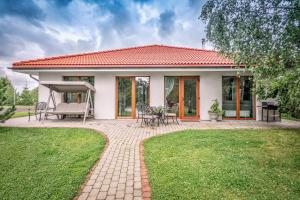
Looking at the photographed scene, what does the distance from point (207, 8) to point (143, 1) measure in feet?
28.9

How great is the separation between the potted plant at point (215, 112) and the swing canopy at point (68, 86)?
21.1ft

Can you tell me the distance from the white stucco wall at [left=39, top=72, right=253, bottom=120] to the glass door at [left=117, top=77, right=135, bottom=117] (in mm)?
286

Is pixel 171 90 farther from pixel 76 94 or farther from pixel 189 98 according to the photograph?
pixel 76 94

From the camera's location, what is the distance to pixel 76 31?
17531 millimetres

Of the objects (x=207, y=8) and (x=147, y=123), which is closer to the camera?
(x=207, y=8)

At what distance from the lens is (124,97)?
413 inches

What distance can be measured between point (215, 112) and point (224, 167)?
6.39m

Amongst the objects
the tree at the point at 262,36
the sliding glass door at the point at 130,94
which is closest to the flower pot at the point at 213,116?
the sliding glass door at the point at 130,94

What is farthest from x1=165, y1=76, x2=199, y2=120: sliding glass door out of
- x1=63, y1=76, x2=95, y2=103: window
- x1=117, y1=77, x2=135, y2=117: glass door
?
x1=63, y1=76, x2=95, y2=103: window

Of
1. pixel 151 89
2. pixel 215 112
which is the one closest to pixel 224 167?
pixel 215 112

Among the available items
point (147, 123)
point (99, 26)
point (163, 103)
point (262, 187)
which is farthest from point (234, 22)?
point (99, 26)

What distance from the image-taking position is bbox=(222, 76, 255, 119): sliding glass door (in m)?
10.1

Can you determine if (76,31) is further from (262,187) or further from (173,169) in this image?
(262,187)

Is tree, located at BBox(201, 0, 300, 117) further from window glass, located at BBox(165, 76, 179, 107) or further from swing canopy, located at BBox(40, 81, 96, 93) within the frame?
swing canopy, located at BBox(40, 81, 96, 93)
